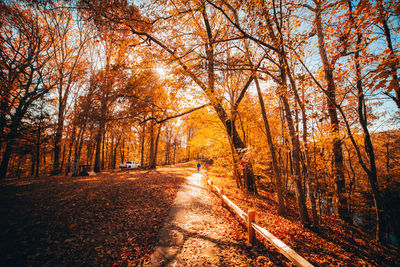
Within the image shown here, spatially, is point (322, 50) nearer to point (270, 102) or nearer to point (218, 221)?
point (270, 102)

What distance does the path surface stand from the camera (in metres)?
3.55

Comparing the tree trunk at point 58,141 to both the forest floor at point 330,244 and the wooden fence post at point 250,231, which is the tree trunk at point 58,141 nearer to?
the wooden fence post at point 250,231

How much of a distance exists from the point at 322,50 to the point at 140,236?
12.3m

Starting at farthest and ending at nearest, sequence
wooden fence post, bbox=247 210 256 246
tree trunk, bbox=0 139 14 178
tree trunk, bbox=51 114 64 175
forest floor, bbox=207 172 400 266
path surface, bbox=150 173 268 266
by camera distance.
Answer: tree trunk, bbox=51 114 64 175, tree trunk, bbox=0 139 14 178, wooden fence post, bbox=247 210 256 246, forest floor, bbox=207 172 400 266, path surface, bbox=150 173 268 266

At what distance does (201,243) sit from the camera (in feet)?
13.8

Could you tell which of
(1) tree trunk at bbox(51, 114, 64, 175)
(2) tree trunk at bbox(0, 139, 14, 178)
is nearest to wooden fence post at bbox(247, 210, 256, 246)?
(2) tree trunk at bbox(0, 139, 14, 178)

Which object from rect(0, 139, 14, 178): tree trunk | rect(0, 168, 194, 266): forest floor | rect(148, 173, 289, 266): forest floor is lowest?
A: rect(148, 173, 289, 266): forest floor

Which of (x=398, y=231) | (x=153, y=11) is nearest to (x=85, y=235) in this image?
(x=153, y=11)

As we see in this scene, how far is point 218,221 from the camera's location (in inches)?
222

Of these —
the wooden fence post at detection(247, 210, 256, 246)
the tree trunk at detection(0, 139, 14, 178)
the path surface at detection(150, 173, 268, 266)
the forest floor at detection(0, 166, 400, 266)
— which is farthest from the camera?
the tree trunk at detection(0, 139, 14, 178)

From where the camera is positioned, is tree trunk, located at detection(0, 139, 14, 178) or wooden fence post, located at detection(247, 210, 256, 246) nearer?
wooden fence post, located at detection(247, 210, 256, 246)

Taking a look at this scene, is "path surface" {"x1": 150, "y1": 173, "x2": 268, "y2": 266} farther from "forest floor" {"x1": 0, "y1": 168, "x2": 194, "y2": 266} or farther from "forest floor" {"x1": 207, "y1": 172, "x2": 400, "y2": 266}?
"forest floor" {"x1": 207, "y1": 172, "x2": 400, "y2": 266}

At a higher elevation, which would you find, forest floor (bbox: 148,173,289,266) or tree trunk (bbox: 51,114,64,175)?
tree trunk (bbox: 51,114,64,175)

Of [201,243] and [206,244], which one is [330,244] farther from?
[201,243]
